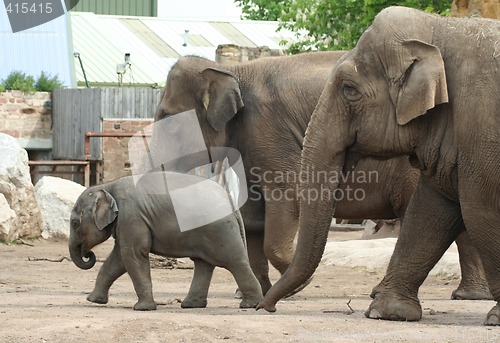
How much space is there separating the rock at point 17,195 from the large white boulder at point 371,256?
13.7 feet

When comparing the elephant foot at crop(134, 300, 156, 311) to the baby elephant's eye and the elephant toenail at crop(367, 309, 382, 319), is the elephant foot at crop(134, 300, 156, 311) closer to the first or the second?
the baby elephant's eye

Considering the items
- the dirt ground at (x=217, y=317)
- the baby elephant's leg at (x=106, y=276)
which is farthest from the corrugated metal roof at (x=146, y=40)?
the baby elephant's leg at (x=106, y=276)

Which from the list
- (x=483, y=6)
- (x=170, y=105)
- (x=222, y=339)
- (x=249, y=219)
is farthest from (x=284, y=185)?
(x=483, y=6)

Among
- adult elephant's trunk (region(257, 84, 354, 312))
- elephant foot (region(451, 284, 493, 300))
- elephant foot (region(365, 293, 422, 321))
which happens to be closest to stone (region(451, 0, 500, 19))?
elephant foot (region(451, 284, 493, 300))

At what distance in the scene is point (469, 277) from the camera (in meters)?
11.2

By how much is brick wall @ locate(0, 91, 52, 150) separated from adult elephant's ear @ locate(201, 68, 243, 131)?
15.5 metres

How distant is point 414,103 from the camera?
8055mm

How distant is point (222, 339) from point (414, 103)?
1923 mm

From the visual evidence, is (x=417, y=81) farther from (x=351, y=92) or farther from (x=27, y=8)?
(x=27, y=8)

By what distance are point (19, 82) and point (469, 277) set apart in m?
18.0

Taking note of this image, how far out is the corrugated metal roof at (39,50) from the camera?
1238 inches

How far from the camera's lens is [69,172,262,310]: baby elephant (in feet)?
30.5

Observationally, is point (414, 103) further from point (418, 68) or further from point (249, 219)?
point (249, 219)

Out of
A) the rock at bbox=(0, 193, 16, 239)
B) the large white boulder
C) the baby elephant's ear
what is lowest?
the rock at bbox=(0, 193, 16, 239)
